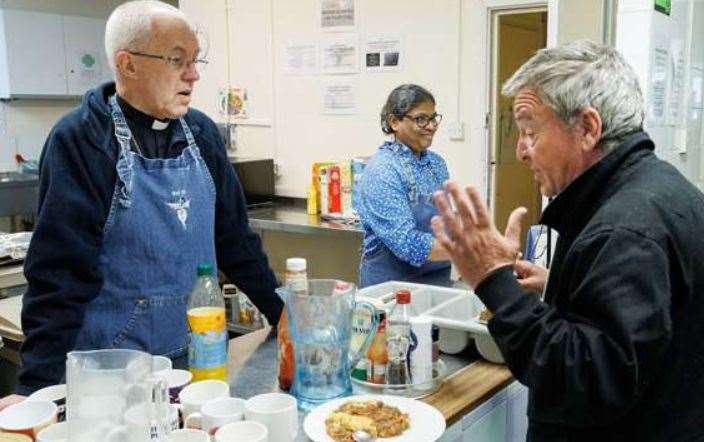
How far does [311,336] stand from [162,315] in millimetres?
438

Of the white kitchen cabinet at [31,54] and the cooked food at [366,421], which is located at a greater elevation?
the white kitchen cabinet at [31,54]

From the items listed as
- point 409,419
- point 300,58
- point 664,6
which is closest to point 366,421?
point 409,419

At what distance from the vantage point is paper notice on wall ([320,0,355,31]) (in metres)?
4.02

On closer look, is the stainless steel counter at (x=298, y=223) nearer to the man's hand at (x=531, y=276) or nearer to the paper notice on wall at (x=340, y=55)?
the paper notice on wall at (x=340, y=55)

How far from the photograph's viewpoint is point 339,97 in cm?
415

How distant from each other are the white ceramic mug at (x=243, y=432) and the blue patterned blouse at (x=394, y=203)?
1.26 metres

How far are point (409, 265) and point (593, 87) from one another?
1321mm

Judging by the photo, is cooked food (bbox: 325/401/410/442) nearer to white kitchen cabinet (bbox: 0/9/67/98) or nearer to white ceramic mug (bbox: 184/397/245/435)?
white ceramic mug (bbox: 184/397/245/435)

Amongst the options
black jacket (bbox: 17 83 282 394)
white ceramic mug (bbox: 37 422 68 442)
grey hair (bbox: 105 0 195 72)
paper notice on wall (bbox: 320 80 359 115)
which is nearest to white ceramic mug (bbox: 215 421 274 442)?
white ceramic mug (bbox: 37 422 68 442)

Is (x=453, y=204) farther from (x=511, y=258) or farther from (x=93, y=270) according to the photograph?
(x=93, y=270)

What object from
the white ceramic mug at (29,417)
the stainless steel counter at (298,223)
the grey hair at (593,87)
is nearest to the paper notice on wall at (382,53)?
the stainless steel counter at (298,223)

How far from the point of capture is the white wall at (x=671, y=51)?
2564mm

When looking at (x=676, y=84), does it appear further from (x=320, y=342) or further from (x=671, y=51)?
(x=320, y=342)

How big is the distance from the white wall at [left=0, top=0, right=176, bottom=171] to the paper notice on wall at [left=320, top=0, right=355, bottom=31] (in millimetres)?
2515
